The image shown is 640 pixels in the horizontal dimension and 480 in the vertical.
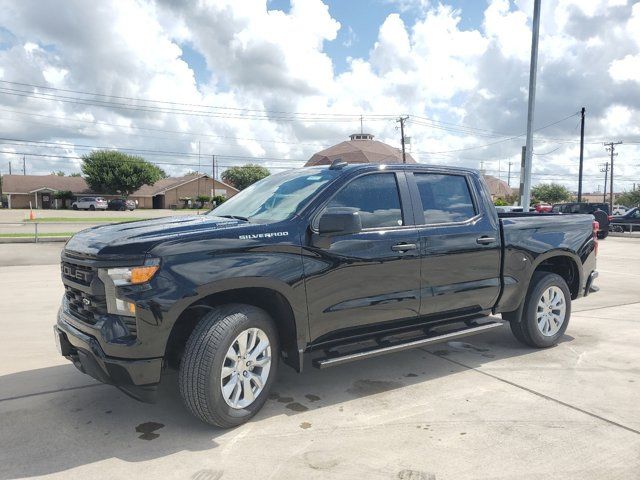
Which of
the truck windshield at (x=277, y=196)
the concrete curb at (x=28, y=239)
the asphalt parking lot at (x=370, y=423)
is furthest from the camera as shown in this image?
the concrete curb at (x=28, y=239)

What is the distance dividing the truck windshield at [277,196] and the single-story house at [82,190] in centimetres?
7278

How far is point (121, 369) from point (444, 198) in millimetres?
3092

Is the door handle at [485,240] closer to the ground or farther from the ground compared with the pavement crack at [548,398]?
farther from the ground

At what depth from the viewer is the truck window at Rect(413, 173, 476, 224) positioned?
4.54m

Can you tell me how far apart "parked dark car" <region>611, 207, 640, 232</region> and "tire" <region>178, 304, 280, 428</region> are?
1136 inches

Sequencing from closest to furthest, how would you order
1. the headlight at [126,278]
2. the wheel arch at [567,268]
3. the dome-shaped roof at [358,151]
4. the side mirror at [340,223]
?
the headlight at [126,278] → the side mirror at [340,223] → the wheel arch at [567,268] → the dome-shaped roof at [358,151]

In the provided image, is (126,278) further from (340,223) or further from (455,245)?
(455,245)

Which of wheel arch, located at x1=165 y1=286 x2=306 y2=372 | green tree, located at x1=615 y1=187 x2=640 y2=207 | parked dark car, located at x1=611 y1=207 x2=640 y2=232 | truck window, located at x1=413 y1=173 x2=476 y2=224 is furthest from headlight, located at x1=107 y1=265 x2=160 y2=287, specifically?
green tree, located at x1=615 y1=187 x2=640 y2=207

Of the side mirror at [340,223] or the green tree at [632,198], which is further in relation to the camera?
the green tree at [632,198]

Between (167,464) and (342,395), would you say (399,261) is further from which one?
(167,464)

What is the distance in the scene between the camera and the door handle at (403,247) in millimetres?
4130

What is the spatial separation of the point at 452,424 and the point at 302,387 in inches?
51.2

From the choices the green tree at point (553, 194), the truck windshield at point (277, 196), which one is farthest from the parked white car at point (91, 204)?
the green tree at point (553, 194)

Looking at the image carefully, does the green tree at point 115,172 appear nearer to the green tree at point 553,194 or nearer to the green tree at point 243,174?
the green tree at point 243,174
